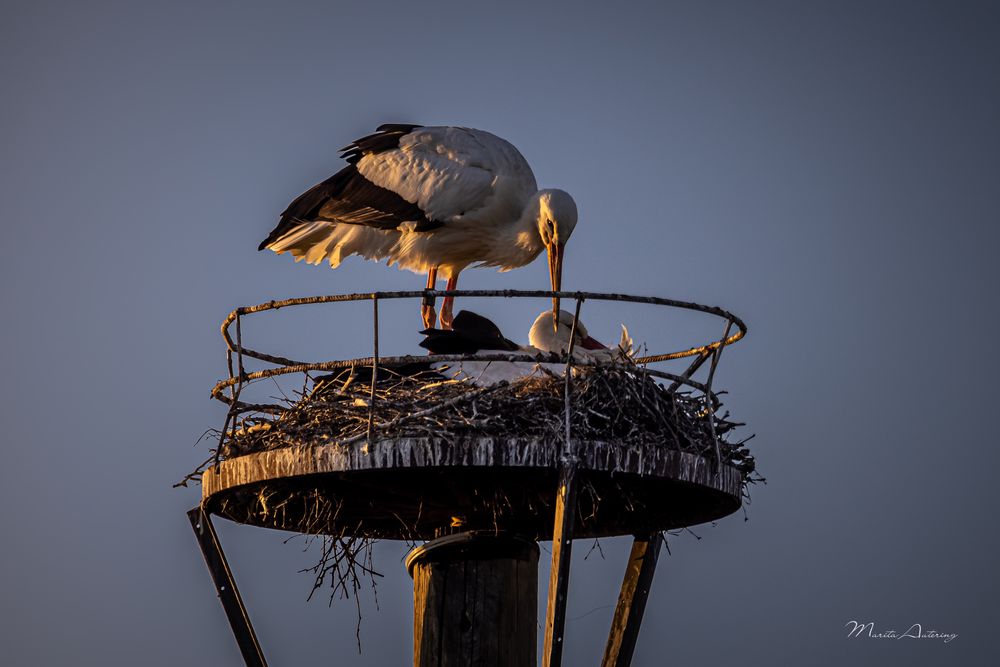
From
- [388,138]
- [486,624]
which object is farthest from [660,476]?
[388,138]

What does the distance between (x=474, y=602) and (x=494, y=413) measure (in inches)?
36.3

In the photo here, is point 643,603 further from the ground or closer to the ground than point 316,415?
closer to the ground

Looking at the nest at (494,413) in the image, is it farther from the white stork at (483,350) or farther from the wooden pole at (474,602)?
the wooden pole at (474,602)

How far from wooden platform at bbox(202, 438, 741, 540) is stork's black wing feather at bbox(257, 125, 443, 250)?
2273mm

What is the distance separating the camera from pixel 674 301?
5.86 meters

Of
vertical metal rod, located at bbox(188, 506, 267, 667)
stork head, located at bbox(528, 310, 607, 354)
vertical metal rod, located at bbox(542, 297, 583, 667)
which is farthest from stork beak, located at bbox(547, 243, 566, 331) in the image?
vertical metal rod, located at bbox(542, 297, 583, 667)

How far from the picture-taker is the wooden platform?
220 inches

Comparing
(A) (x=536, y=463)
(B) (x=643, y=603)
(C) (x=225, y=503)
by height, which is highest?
(A) (x=536, y=463)

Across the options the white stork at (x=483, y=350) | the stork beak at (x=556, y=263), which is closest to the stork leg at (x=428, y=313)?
the stork beak at (x=556, y=263)

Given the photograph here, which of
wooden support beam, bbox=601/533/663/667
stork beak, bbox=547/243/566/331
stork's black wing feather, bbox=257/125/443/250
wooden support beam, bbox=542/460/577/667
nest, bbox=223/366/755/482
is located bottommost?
wooden support beam, bbox=601/533/663/667

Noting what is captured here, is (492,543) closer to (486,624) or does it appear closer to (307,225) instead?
(486,624)

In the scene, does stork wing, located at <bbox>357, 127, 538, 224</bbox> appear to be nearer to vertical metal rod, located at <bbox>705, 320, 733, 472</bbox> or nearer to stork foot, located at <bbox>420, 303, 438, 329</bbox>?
stork foot, located at <bbox>420, 303, 438, 329</bbox>

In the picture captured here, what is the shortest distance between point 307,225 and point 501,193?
1218 mm

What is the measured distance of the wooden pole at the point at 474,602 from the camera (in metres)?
6.06
